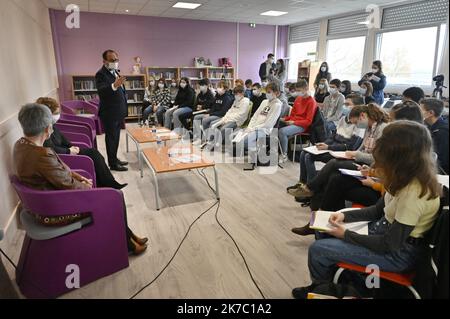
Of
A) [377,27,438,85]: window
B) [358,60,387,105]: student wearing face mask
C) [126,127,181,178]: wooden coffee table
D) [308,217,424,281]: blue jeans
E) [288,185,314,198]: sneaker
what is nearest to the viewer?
[308,217,424,281]: blue jeans

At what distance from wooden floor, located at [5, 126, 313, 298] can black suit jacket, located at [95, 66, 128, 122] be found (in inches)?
35.2

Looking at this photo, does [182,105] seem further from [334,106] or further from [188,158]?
[188,158]

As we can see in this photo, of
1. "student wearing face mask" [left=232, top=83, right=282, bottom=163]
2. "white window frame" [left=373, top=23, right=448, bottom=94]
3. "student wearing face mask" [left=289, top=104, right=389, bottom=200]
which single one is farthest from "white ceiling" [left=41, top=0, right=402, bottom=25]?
"student wearing face mask" [left=289, top=104, right=389, bottom=200]

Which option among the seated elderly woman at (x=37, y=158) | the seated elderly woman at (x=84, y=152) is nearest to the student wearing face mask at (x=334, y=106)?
the seated elderly woman at (x=84, y=152)

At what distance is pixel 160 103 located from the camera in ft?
23.7

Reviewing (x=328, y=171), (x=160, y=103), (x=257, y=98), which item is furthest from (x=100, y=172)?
(x=160, y=103)

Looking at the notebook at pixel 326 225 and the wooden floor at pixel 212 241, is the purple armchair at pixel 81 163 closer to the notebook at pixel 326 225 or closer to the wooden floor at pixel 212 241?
the wooden floor at pixel 212 241

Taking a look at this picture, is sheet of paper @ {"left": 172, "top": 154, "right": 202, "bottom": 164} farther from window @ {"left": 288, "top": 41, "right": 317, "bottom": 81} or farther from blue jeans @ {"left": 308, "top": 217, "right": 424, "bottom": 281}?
window @ {"left": 288, "top": 41, "right": 317, "bottom": 81}

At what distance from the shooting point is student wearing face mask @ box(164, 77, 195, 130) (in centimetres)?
646

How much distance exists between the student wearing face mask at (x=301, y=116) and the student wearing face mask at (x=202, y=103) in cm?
200

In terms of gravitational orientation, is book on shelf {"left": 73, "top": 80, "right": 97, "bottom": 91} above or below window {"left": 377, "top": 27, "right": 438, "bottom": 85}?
below

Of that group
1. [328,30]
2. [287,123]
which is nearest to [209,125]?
[287,123]

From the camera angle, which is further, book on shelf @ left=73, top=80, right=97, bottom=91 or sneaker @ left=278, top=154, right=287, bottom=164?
book on shelf @ left=73, top=80, right=97, bottom=91
